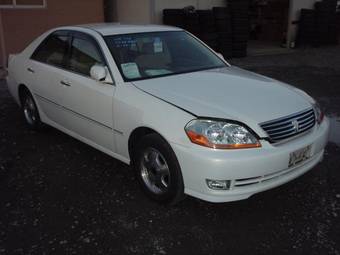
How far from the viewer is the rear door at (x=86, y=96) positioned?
3.99m

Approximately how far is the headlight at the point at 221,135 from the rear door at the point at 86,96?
1.04 m

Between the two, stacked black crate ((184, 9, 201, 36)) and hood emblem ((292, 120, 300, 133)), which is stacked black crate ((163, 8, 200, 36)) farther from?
hood emblem ((292, 120, 300, 133))

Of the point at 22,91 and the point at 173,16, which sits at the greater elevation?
the point at 173,16

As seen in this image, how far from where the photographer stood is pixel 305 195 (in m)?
3.81

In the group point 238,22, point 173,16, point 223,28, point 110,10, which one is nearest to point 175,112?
point 173,16

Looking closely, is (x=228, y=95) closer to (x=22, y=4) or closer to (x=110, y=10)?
(x=22, y=4)

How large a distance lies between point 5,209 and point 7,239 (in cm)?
50

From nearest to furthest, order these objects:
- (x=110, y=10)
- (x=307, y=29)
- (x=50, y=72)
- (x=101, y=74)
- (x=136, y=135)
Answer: (x=136, y=135)
(x=101, y=74)
(x=50, y=72)
(x=110, y=10)
(x=307, y=29)

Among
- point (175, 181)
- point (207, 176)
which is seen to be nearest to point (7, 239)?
point (175, 181)

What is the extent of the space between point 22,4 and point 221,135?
813 cm

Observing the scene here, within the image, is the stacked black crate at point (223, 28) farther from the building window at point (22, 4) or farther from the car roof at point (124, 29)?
the car roof at point (124, 29)

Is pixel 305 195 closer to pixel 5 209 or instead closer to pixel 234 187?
pixel 234 187

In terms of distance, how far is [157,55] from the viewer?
4.33 metres

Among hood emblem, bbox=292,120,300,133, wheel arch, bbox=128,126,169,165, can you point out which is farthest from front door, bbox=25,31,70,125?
hood emblem, bbox=292,120,300,133
